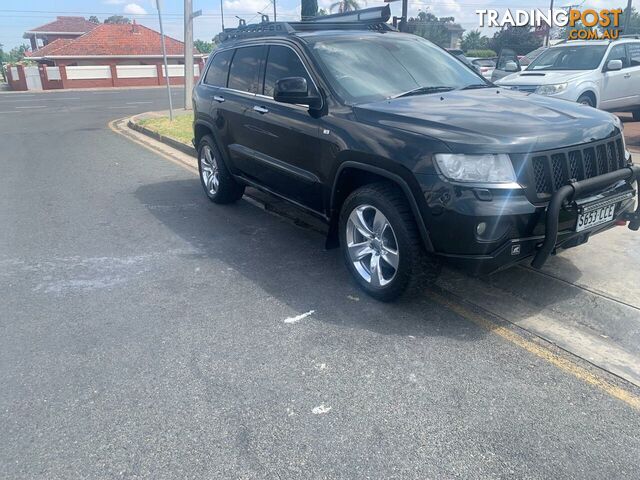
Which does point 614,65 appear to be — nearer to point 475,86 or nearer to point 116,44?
point 475,86

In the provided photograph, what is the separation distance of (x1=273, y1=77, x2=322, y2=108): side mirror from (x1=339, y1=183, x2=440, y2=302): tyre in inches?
32.1

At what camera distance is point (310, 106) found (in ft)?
14.3

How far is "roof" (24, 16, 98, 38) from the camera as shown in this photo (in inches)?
2584

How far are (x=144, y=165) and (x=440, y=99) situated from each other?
264 inches

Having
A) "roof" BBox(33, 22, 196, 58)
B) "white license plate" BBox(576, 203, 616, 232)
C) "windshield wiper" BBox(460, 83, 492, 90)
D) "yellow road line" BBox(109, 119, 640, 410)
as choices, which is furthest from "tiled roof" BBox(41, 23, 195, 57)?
"white license plate" BBox(576, 203, 616, 232)

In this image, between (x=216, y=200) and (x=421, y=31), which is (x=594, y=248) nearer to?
(x=216, y=200)

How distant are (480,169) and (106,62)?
1988 inches

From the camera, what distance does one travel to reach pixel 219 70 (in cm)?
633

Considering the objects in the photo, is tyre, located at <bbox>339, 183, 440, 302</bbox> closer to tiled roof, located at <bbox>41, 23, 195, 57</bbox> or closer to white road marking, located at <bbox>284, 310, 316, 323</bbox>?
white road marking, located at <bbox>284, 310, 316, 323</bbox>

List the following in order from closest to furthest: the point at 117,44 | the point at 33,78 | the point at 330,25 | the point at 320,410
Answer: the point at 320,410
the point at 330,25
the point at 33,78
the point at 117,44

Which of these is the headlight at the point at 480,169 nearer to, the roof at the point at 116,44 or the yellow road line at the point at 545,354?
the yellow road line at the point at 545,354

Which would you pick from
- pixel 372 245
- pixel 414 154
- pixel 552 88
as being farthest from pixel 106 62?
pixel 414 154

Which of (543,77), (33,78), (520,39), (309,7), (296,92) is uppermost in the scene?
(309,7)

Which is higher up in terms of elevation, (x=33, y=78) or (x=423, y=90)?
(x=423, y=90)
